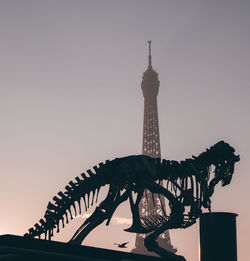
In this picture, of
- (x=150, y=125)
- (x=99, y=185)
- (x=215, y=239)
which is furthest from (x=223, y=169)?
(x=150, y=125)

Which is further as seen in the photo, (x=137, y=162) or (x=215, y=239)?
→ (x=137, y=162)

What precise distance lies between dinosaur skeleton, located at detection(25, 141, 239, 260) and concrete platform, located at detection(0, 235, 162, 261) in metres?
7.15

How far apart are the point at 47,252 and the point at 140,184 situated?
30.9 feet

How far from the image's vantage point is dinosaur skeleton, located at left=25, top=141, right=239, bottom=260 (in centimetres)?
1814

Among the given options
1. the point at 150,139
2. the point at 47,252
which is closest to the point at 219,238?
the point at 47,252

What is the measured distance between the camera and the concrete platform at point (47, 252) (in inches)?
392

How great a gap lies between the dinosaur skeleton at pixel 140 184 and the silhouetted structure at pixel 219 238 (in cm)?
422

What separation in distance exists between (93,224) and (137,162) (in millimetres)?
3002

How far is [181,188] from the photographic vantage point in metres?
18.6

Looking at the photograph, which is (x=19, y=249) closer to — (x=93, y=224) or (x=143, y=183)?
(x=93, y=224)

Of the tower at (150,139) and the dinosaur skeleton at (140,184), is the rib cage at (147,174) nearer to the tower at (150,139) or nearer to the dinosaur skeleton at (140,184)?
the dinosaur skeleton at (140,184)

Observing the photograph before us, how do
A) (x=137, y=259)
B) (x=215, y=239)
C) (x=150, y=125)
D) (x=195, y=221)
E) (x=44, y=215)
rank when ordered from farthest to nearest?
(x=150, y=125) → (x=44, y=215) → (x=195, y=221) → (x=215, y=239) → (x=137, y=259)

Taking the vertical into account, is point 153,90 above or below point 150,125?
above

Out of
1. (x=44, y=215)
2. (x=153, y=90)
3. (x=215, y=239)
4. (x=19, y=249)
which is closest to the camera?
(x=19, y=249)
